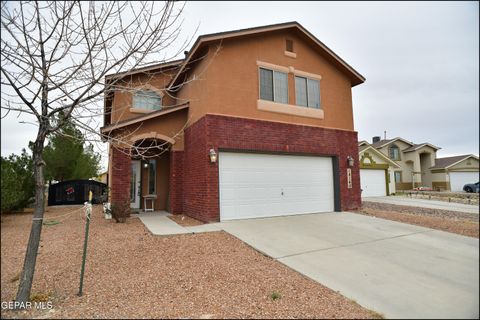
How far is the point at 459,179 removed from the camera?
2807 mm

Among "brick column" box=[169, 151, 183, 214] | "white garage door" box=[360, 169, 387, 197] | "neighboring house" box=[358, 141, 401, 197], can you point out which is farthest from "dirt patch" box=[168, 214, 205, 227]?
"white garage door" box=[360, 169, 387, 197]

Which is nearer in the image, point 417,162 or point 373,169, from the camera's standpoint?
point 417,162

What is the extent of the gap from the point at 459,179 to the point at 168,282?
163 inches

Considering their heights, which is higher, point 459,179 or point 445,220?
point 459,179

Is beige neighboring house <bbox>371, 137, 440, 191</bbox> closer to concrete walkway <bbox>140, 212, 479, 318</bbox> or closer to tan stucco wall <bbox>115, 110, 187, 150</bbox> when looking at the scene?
concrete walkway <bbox>140, 212, 479, 318</bbox>

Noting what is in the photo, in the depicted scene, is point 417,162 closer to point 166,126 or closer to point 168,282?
point 168,282

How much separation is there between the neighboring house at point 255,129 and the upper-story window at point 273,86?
0.13 feet

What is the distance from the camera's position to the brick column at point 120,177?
32.8ft

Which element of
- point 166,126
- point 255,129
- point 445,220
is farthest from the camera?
point 166,126

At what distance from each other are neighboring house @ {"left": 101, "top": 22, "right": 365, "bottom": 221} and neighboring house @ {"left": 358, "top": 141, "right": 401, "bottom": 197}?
12.4 ft

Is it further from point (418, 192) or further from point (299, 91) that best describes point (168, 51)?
point (299, 91)

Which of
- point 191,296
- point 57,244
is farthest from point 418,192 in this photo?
point 57,244

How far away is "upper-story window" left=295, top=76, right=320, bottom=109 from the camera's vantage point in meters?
10.8

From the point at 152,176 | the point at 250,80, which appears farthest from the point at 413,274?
the point at 152,176
